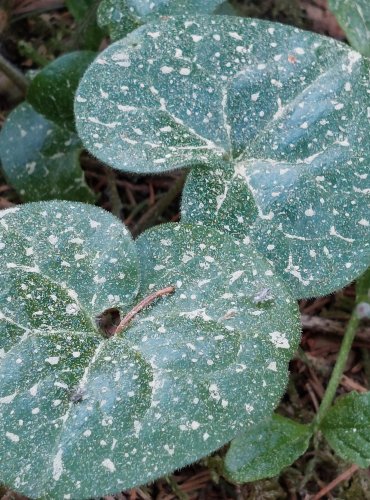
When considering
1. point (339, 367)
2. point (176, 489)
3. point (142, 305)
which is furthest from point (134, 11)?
point (176, 489)

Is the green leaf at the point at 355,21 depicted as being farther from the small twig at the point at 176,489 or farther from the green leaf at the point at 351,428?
the small twig at the point at 176,489

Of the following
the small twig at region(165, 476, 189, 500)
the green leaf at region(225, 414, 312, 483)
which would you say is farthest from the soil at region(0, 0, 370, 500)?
the green leaf at region(225, 414, 312, 483)

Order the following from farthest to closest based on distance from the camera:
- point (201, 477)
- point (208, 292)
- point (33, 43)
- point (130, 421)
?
point (33, 43)
point (201, 477)
point (208, 292)
point (130, 421)

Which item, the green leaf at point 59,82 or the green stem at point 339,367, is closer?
the green stem at point 339,367

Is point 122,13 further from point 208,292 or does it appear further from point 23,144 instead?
point 208,292

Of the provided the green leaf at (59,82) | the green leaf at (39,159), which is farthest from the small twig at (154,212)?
the green leaf at (59,82)

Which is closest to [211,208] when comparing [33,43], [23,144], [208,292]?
[208,292]

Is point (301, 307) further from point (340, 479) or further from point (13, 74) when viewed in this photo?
point (13, 74)
